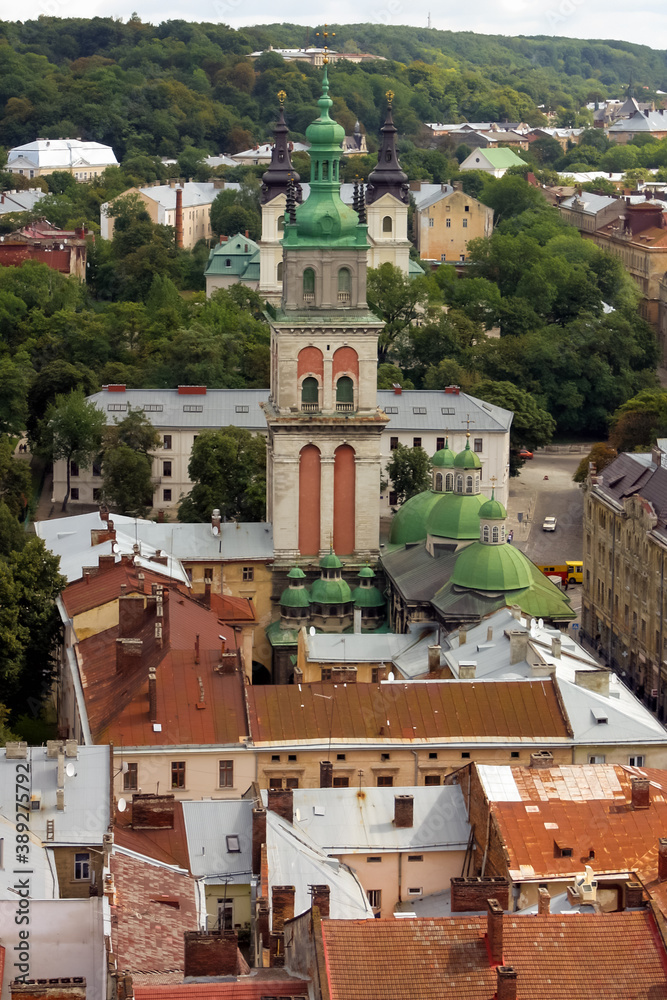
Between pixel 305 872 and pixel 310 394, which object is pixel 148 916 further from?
pixel 310 394

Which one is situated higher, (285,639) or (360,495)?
(360,495)

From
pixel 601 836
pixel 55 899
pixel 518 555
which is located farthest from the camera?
pixel 518 555

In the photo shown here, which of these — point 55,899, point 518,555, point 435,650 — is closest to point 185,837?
point 55,899

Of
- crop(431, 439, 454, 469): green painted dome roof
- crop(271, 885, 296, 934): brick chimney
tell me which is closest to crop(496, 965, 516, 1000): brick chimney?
crop(271, 885, 296, 934): brick chimney

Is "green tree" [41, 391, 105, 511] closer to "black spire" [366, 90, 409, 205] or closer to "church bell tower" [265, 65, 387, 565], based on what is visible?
"church bell tower" [265, 65, 387, 565]

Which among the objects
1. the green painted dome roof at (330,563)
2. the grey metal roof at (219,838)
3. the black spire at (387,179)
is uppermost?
the black spire at (387,179)

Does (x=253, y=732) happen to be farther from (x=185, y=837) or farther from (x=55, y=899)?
(x=55, y=899)

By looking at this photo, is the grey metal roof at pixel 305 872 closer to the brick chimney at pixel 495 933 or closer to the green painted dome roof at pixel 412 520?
the brick chimney at pixel 495 933

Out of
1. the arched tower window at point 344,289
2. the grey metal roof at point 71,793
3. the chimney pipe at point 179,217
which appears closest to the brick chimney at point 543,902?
the grey metal roof at point 71,793
